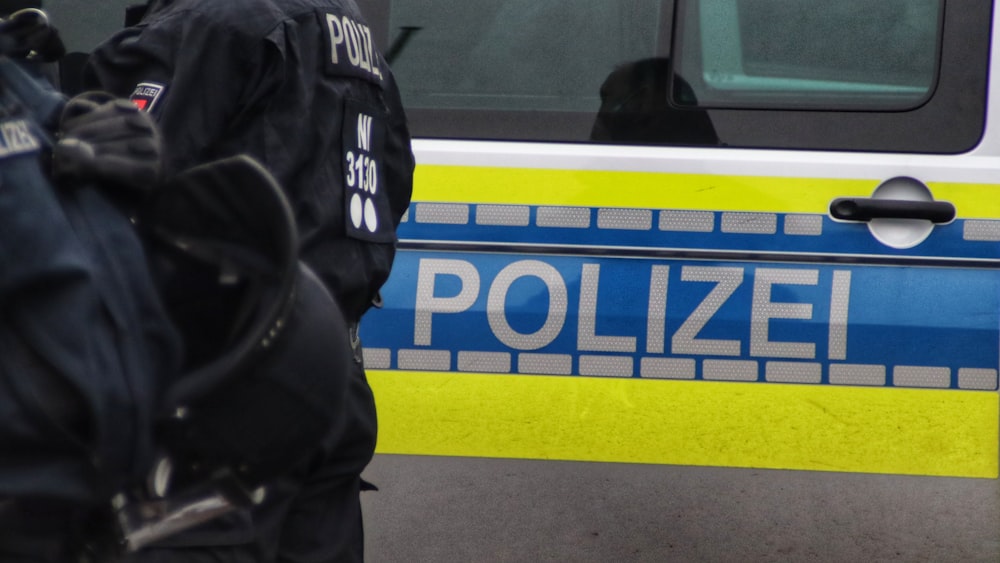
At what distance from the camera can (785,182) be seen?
2203mm

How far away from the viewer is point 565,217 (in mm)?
2215

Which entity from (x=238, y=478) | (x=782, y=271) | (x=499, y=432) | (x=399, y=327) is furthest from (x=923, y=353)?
(x=238, y=478)

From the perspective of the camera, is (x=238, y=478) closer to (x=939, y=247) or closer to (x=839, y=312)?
(x=839, y=312)

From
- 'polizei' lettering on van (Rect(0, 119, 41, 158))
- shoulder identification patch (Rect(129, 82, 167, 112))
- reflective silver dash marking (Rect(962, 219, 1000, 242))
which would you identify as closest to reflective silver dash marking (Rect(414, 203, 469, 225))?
shoulder identification patch (Rect(129, 82, 167, 112))

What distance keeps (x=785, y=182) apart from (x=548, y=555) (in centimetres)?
87

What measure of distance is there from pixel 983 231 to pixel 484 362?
1.00 metres

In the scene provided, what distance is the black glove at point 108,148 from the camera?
0.95 meters

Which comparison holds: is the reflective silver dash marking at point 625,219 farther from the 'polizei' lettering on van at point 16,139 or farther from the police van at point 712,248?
the 'polizei' lettering on van at point 16,139

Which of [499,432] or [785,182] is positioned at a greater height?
[785,182]

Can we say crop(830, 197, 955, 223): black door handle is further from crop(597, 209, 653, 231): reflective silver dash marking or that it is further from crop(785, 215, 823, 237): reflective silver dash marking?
crop(597, 209, 653, 231): reflective silver dash marking

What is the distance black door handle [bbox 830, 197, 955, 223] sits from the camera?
2.18 meters

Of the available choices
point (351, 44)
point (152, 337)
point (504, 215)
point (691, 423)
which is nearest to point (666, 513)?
point (691, 423)

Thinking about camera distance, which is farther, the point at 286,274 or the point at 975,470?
the point at 975,470

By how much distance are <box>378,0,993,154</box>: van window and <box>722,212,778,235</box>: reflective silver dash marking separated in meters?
0.15
